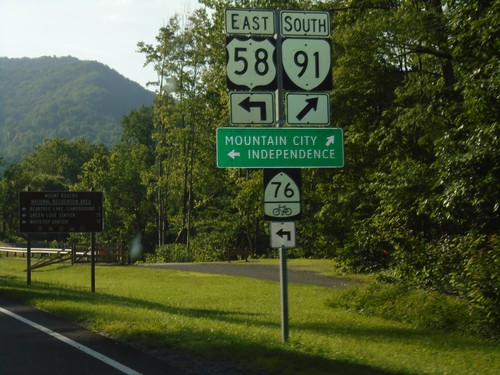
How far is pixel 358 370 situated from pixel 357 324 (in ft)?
21.5

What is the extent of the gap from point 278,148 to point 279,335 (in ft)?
10.5

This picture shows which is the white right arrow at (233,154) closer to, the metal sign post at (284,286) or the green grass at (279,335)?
the metal sign post at (284,286)

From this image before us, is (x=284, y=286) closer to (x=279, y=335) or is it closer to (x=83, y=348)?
(x=279, y=335)

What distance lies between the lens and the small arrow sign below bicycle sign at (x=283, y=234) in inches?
368

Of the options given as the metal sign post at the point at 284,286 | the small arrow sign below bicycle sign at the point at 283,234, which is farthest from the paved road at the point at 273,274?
the small arrow sign below bicycle sign at the point at 283,234

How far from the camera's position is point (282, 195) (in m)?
9.41

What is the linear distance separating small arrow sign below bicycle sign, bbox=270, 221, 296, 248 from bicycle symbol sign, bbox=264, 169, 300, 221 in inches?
3.8

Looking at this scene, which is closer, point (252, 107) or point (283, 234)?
point (283, 234)

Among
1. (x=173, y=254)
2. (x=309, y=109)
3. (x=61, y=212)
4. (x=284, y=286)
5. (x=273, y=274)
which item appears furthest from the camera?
(x=173, y=254)

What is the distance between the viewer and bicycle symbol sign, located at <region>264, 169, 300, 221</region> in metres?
9.38

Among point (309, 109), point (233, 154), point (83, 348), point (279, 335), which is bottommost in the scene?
point (279, 335)

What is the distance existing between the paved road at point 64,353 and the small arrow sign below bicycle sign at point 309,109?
389 centimetres

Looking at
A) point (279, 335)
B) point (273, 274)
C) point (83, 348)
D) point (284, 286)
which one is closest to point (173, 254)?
point (273, 274)

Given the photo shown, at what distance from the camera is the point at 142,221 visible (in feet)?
240
